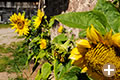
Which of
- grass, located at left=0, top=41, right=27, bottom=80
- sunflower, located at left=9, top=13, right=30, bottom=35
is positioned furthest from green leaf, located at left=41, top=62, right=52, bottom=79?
grass, located at left=0, top=41, right=27, bottom=80

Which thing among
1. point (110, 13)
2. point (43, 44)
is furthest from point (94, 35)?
point (43, 44)

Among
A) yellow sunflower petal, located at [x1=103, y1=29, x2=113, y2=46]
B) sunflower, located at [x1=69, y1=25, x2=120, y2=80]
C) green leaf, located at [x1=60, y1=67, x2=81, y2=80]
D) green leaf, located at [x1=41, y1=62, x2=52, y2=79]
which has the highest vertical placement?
yellow sunflower petal, located at [x1=103, y1=29, x2=113, y2=46]

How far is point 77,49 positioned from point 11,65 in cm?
299

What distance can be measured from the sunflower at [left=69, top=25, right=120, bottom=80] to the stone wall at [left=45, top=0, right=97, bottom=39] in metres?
0.54

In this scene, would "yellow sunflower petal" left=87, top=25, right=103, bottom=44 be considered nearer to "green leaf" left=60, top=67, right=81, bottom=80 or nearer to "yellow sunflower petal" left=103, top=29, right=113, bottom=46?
"yellow sunflower petal" left=103, top=29, right=113, bottom=46

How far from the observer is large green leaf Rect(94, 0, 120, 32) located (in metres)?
0.47

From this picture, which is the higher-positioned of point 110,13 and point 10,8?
point 110,13

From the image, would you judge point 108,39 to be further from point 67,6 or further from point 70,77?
point 67,6

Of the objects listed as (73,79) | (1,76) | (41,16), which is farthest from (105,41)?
(1,76)

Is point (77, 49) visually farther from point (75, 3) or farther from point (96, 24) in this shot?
point (75, 3)

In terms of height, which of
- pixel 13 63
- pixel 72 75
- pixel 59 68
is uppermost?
pixel 72 75

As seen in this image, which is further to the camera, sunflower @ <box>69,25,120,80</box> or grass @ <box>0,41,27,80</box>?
grass @ <box>0,41,27,80</box>

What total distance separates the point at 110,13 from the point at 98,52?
0.15 m

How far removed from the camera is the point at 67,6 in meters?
1.37
